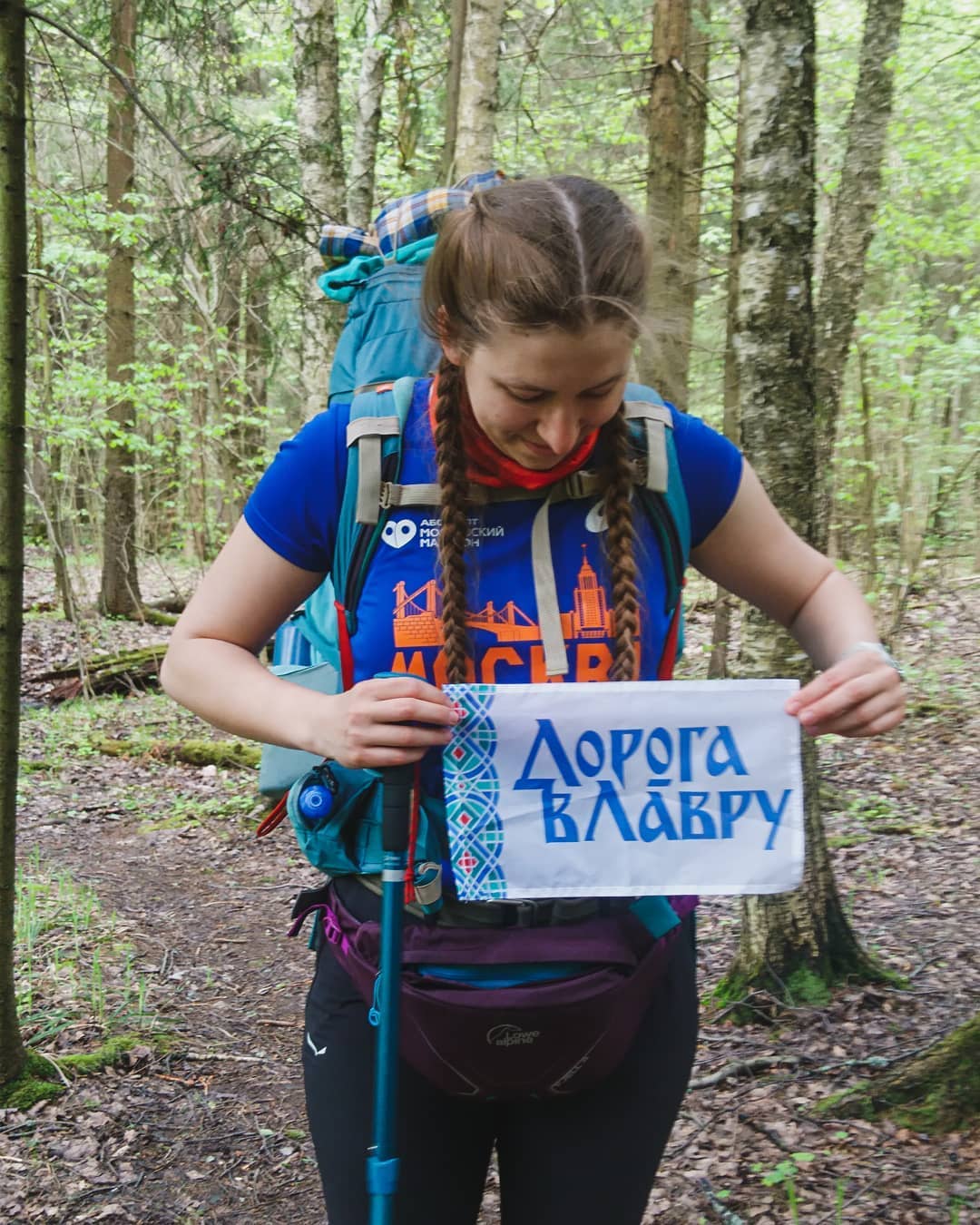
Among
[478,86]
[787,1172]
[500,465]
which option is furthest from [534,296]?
[478,86]

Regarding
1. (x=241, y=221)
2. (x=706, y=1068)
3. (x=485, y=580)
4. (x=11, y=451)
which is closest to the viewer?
(x=485, y=580)

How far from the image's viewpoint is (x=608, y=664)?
165 centimetres

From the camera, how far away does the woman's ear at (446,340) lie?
164cm

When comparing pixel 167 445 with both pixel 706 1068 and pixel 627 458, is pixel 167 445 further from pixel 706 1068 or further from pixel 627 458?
pixel 627 458

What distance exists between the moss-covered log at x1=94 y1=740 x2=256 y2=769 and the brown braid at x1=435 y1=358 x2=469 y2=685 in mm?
7784

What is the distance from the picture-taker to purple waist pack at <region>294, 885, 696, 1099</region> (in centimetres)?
151

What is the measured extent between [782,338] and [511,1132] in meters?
3.18

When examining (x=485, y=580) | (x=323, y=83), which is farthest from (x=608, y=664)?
(x=323, y=83)

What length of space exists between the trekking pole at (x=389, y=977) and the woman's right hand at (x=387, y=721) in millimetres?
51

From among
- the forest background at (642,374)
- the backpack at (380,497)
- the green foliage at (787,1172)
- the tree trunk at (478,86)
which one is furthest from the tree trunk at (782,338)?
the tree trunk at (478,86)

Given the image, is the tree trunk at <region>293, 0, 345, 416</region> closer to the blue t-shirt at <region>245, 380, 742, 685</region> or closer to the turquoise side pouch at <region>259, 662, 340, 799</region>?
the turquoise side pouch at <region>259, 662, 340, 799</region>

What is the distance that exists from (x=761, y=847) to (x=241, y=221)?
6052 mm

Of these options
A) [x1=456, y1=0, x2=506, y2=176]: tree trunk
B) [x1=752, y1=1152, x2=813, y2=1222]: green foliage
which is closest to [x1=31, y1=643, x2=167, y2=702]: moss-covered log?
[x1=456, y1=0, x2=506, y2=176]: tree trunk

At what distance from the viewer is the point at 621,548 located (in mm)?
1604
